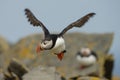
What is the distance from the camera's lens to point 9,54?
2377cm

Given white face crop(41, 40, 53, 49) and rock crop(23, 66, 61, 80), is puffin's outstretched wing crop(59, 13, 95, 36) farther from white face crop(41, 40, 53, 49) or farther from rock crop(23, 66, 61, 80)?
rock crop(23, 66, 61, 80)

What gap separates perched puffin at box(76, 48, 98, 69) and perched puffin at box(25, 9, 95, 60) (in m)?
9.22

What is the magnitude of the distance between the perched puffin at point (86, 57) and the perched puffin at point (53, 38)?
9225mm

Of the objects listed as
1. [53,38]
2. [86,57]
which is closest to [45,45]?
[53,38]

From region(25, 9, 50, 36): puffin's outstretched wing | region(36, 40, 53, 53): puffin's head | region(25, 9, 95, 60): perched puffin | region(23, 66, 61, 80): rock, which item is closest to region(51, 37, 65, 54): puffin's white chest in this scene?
region(25, 9, 95, 60): perched puffin

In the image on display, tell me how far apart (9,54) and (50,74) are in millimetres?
9960

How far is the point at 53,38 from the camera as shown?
11766mm

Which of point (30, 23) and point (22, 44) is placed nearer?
point (30, 23)

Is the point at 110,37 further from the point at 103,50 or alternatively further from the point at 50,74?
the point at 50,74

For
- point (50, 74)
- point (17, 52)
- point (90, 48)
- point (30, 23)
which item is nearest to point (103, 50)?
point (90, 48)

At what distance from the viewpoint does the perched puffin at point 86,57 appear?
71.8ft

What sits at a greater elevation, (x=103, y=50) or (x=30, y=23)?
(x=103, y=50)

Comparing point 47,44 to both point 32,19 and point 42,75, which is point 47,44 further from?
point 42,75

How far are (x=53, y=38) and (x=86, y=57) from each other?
34.7 feet
